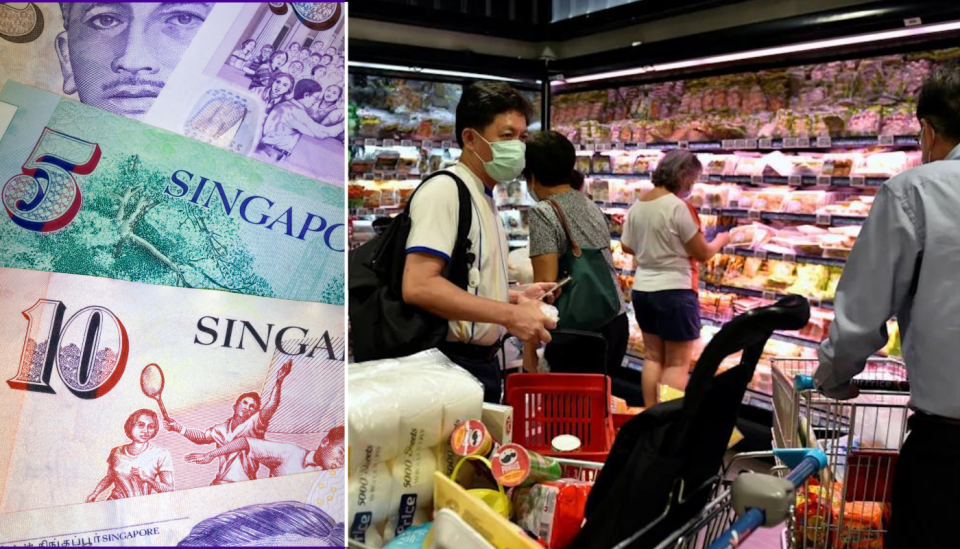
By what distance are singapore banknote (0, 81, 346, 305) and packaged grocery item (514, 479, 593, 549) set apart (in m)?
0.46

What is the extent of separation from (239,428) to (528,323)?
764 mm

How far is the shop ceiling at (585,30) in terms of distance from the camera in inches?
147

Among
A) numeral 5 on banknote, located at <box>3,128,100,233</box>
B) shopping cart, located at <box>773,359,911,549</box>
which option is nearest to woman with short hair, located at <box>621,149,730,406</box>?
shopping cart, located at <box>773,359,911,549</box>

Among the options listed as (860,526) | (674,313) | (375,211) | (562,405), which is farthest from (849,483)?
(375,211)

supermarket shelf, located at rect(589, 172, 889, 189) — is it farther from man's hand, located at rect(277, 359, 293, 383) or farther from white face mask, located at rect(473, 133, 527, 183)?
man's hand, located at rect(277, 359, 293, 383)

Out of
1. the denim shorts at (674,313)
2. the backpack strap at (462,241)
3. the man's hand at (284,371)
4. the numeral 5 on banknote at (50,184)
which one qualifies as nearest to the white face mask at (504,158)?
the backpack strap at (462,241)

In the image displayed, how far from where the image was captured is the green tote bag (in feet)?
9.68

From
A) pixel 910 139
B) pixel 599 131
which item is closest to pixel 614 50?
pixel 599 131

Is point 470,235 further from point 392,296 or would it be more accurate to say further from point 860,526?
point 860,526

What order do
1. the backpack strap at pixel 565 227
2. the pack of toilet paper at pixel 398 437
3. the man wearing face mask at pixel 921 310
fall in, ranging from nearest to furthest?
the pack of toilet paper at pixel 398 437, the man wearing face mask at pixel 921 310, the backpack strap at pixel 565 227

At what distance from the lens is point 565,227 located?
9.53 ft

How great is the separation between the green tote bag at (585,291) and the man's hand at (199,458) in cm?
206

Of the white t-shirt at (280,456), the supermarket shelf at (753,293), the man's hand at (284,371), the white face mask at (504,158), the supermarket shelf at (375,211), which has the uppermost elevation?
the white face mask at (504,158)

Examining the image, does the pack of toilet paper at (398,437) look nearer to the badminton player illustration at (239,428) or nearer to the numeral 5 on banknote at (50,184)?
the badminton player illustration at (239,428)
